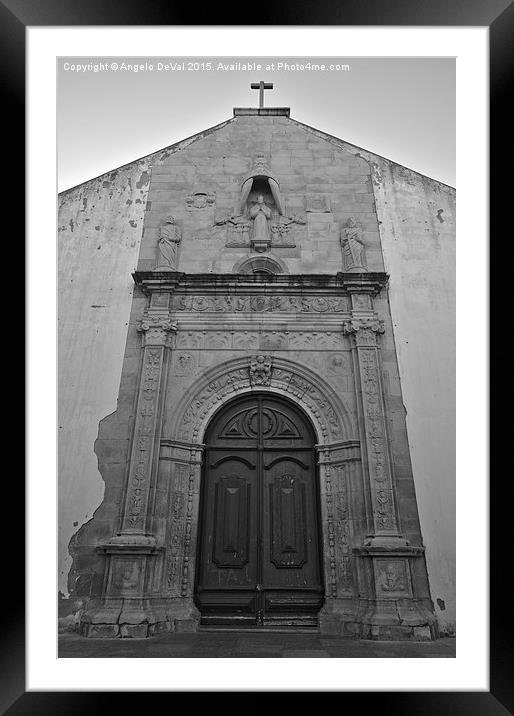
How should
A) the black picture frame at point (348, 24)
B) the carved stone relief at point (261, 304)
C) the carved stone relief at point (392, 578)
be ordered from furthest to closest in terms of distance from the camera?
the carved stone relief at point (261, 304)
the carved stone relief at point (392, 578)
the black picture frame at point (348, 24)

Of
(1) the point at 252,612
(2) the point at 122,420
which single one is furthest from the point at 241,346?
(1) the point at 252,612

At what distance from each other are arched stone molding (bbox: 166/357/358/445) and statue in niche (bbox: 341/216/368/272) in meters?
1.72

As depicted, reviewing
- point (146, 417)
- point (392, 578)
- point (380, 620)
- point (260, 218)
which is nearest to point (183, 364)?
point (146, 417)

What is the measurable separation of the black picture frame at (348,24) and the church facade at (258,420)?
232 centimetres

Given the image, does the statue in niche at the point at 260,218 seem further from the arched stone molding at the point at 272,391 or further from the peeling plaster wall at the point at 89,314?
the arched stone molding at the point at 272,391

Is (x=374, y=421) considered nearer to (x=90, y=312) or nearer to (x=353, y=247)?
(x=353, y=247)

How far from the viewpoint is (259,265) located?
7535 millimetres

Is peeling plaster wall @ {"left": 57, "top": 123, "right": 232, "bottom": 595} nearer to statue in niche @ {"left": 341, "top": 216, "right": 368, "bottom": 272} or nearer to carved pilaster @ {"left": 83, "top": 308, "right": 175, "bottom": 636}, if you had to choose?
carved pilaster @ {"left": 83, "top": 308, "right": 175, "bottom": 636}

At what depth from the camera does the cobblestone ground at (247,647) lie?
173 inches

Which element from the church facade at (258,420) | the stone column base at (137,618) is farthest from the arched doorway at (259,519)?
the stone column base at (137,618)
